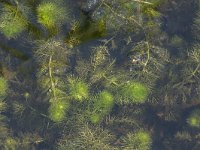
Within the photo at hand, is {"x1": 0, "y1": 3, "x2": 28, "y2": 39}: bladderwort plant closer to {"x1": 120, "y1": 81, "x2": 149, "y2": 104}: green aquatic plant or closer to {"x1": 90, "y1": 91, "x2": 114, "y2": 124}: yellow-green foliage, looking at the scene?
{"x1": 90, "y1": 91, "x2": 114, "y2": 124}: yellow-green foliage

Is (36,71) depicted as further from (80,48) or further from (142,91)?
(142,91)

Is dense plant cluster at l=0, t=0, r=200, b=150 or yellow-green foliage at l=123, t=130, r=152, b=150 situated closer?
dense plant cluster at l=0, t=0, r=200, b=150

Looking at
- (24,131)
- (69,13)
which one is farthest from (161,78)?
(24,131)

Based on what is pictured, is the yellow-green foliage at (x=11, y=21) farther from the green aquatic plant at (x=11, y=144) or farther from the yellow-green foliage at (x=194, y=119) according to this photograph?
the yellow-green foliage at (x=194, y=119)

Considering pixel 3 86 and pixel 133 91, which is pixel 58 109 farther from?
pixel 133 91

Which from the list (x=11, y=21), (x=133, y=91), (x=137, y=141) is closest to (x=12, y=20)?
(x=11, y=21)

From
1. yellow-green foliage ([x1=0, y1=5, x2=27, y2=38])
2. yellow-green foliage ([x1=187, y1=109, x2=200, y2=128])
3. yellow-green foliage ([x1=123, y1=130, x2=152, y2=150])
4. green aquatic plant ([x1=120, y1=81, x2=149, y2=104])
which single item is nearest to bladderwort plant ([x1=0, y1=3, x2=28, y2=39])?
yellow-green foliage ([x1=0, y1=5, x2=27, y2=38])

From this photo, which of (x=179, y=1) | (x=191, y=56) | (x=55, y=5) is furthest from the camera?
(x=179, y=1)
